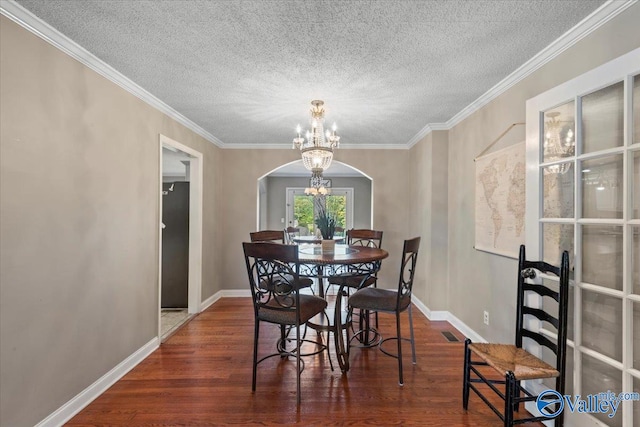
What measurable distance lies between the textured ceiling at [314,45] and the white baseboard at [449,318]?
2.32 metres

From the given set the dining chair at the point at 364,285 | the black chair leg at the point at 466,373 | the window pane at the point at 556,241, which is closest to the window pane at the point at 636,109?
the window pane at the point at 556,241

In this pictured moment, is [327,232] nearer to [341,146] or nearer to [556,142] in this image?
[556,142]

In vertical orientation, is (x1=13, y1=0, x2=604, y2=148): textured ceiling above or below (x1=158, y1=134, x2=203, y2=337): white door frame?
above

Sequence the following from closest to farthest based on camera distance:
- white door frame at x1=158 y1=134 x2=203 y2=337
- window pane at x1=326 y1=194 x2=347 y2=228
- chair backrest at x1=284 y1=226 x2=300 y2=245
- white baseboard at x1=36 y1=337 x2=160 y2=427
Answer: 1. white baseboard at x1=36 y1=337 x2=160 y2=427
2. white door frame at x1=158 y1=134 x2=203 y2=337
3. chair backrest at x1=284 y1=226 x2=300 y2=245
4. window pane at x1=326 y1=194 x2=347 y2=228

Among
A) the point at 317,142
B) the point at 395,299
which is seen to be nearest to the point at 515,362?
the point at 395,299

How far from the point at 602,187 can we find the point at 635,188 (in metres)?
0.17

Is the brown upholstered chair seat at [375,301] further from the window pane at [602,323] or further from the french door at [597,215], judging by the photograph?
the window pane at [602,323]

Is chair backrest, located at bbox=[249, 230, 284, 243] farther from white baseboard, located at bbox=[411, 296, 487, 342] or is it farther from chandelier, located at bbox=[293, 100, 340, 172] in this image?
white baseboard, located at bbox=[411, 296, 487, 342]

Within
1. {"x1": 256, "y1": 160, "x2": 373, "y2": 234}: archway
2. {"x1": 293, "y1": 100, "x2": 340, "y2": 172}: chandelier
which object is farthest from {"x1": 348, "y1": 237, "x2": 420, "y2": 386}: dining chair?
{"x1": 256, "y1": 160, "x2": 373, "y2": 234}: archway

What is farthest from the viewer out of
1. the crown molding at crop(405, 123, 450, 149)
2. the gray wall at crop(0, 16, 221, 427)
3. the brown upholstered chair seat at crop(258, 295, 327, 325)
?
the crown molding at crop(405, 123, 450, 149)

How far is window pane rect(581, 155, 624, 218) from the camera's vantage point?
142cm

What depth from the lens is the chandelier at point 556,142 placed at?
166 cm

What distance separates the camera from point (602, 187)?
1.50m

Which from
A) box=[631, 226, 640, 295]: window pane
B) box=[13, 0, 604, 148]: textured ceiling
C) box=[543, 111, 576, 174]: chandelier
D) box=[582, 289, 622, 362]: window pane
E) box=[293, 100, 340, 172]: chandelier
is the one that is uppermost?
box=[13, 0, 604, 148]: textured ceiling
